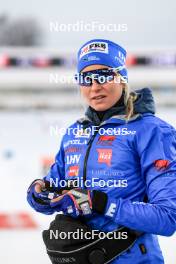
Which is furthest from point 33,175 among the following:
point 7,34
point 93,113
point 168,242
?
point 93,113

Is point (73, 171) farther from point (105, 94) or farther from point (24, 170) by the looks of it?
point (24, 170)

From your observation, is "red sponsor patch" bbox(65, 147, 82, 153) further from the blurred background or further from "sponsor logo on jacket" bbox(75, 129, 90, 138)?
the blurred background

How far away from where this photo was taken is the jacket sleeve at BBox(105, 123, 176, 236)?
4.55 feet

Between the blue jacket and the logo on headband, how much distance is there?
162 millimetres

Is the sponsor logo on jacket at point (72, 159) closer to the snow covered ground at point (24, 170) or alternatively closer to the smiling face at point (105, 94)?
the smiling face at point (105, 94)

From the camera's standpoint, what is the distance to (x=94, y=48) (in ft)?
5.24

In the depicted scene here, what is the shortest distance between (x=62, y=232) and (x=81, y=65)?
45 cm

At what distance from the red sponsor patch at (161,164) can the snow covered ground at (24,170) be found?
462 mm

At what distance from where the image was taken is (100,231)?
4.89 feet

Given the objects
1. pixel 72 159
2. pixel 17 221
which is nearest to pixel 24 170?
pixel 17 221

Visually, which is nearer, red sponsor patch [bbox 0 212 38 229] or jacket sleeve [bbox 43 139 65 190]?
jacket sleeve [bbox 43 139 65 190]

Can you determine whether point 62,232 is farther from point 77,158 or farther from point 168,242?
point 168,242

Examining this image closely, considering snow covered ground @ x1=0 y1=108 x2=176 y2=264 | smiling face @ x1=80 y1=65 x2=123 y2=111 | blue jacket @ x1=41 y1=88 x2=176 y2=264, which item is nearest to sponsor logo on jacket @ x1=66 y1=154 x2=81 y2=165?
blue jacket @ x1=41 y1=88 x2=176 y2=264

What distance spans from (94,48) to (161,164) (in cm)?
39
